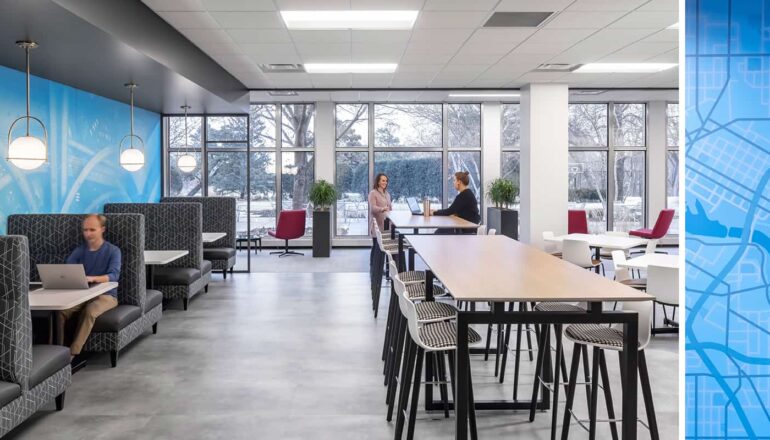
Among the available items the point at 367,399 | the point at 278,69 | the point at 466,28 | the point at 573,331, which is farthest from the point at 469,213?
the point at 573,331

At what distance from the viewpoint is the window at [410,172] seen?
491 inches

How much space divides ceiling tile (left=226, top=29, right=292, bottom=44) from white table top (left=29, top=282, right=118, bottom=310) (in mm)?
2929

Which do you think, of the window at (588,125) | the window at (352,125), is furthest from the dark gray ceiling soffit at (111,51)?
the window at (588,125)

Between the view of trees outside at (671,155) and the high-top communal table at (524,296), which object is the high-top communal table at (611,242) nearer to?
the high-top communal table at (524,296)

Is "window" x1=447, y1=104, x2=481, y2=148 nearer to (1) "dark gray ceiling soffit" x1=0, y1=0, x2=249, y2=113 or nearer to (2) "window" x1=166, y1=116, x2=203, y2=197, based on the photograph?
(2) "window" x1=166, y1=116, x2=203, y2=197

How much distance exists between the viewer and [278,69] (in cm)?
819

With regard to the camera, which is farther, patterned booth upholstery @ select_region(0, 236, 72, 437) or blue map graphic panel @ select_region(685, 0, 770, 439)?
patterned booth upholstery @ select_region(0, 236, 72, 437)

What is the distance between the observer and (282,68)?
26.7 feet

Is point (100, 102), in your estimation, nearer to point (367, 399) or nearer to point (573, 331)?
point (367, 399)

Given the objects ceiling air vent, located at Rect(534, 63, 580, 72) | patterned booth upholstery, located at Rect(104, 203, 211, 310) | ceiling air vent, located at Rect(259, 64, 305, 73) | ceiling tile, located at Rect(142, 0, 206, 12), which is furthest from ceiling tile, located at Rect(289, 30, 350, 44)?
ceiling air vent, located at Rect(534, 63, 580, 72)

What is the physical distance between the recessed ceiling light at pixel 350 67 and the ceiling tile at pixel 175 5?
2.71 meters

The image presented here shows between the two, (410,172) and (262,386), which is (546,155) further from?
(262,386)

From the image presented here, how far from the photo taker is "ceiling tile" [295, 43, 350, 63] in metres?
6.80

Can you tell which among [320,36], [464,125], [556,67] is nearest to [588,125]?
[464,125]
